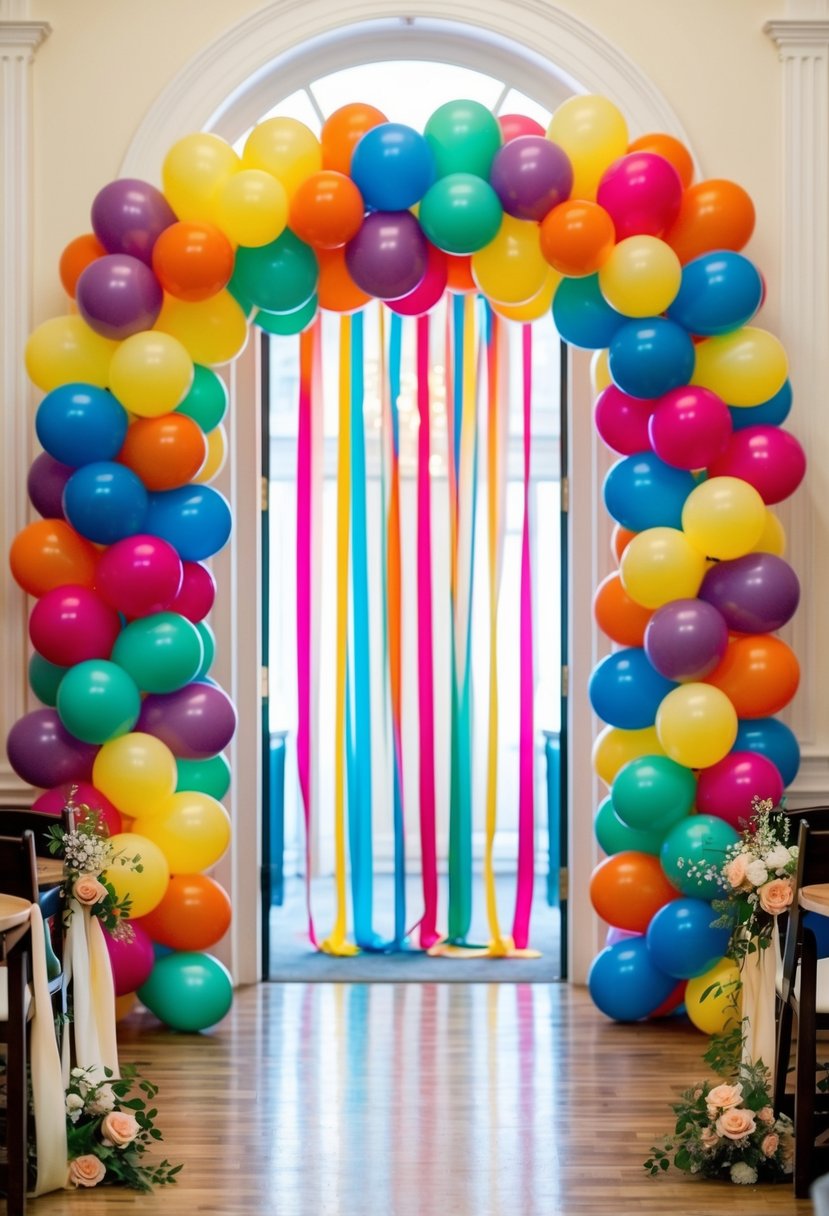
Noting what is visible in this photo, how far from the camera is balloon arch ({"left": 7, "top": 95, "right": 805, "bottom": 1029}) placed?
4.18m

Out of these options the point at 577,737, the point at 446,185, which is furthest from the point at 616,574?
the point at 446,185

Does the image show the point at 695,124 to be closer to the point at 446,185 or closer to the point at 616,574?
the point at 446,185

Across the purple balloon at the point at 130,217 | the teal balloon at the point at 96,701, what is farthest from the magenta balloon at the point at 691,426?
the teal balloon at the point at 96,701

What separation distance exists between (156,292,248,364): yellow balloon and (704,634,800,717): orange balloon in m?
1.77

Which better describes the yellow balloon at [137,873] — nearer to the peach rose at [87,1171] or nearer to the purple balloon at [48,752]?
the purple balloon at [48,752]

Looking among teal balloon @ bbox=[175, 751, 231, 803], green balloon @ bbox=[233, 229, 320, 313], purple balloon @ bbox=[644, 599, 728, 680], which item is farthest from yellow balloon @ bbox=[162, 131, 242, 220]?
purple balloon @ bbox=[644, 599, 728, 680]

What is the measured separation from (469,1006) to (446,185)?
2.67 meters

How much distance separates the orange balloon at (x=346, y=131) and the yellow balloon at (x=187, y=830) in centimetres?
193

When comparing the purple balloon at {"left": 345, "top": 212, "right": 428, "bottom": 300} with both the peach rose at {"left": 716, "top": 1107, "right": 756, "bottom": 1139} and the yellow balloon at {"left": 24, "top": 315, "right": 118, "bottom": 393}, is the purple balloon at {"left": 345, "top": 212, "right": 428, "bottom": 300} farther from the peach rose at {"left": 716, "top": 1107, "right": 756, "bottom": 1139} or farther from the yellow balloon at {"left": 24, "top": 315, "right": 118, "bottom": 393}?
the peach rose at {"left": 716, "top": 1107, "right": 756, "bottom": 1139}

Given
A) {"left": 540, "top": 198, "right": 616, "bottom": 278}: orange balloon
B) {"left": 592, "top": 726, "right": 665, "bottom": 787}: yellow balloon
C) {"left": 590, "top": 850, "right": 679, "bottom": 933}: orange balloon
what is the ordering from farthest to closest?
{"left": 592, "top": 726, "right": 665, "bottom": 787}: yellow balloon, {"left": 590, "top": 850, "right": 679, "bottom": 933}: orange balloon, {"left": 540, "top": 198, "right": 616, "bottom": 278}: orange balloon

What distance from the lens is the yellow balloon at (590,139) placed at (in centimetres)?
431

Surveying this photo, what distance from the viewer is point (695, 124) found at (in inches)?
194

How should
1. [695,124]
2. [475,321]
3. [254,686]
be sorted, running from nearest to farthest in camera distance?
[695,124] < [254,686] < [475,321]

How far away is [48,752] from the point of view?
170 inches
